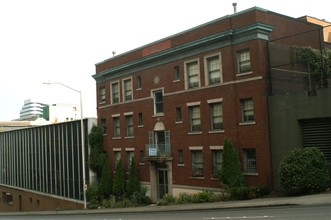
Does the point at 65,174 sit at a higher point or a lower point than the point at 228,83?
lower

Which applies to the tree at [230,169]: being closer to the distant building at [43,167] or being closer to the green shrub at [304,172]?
the green shrub at [304,172]

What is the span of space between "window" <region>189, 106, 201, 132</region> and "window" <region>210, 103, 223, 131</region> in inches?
58.2

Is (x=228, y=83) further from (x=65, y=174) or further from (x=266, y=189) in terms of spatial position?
(x=65, y=174)

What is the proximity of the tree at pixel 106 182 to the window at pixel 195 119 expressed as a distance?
1253 cm

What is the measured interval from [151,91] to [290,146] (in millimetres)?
14533

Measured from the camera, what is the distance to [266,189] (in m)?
26.8

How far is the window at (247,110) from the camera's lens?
2864 cm

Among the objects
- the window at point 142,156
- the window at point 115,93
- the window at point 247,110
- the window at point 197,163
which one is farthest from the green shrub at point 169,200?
the window at point 115,93

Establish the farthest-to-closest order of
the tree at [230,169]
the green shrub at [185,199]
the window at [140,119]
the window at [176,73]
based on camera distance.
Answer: the window at [140,119] → the window at [176,73] → the green shrub at [185,199] → the tree at [230,169]

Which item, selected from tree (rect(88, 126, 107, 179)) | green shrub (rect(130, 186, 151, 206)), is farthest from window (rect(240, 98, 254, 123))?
tree (rect(88, 126, 107, 179))

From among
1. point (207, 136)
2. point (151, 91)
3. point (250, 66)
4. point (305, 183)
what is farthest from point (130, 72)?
point (305, 183)

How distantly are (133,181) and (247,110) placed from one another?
1415 centimetres

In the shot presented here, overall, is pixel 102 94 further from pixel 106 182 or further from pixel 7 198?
pixel 7 198

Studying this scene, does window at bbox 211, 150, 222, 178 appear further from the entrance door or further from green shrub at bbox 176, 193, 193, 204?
the entrance door
